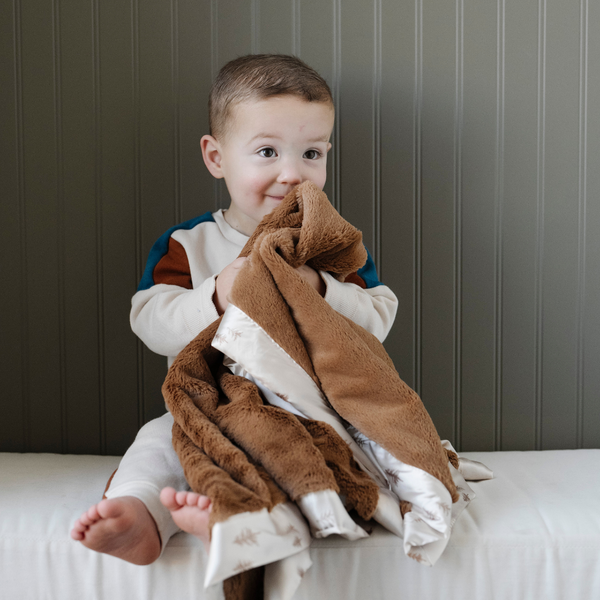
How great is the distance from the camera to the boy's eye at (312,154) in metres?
1.03

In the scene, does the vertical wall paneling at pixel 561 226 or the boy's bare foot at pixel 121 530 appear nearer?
the boy's bare foot at pixel 121 530

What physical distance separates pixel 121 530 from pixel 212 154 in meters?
0.72

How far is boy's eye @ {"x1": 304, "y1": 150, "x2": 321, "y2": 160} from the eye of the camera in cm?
103

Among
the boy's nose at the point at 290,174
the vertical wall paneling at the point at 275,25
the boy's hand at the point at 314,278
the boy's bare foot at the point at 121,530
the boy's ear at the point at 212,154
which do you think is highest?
the vertical wall paneling at the point at 275,25

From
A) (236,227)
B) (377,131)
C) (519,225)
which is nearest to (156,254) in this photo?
(236,227)

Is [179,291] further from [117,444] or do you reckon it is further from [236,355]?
[117,444]

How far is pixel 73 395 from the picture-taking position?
1270mm

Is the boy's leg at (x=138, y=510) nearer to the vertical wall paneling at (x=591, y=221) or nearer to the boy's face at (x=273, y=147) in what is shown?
the boy's face at (x=273, y=147)

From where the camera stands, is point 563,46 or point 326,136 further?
point 563,46

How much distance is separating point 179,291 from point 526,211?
841 millimetres

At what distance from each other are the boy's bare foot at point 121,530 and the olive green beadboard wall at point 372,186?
1.92 ft

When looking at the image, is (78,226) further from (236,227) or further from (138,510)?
(138,510)

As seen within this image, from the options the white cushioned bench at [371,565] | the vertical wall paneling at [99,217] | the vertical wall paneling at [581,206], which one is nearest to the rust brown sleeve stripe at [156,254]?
the vertical wall paneling at [99,217]

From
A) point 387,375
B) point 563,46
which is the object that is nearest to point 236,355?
point 387,375
